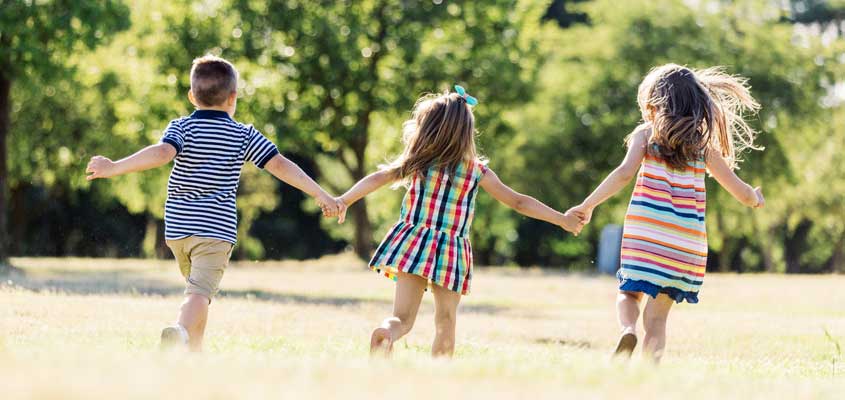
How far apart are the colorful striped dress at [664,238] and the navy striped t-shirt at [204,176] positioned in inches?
91.0

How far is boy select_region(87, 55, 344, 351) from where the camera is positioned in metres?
6.41

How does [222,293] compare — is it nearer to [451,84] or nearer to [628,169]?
[628,169]

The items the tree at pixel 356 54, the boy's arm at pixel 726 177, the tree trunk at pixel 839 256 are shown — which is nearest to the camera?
the boy's arm at pixel 726 177

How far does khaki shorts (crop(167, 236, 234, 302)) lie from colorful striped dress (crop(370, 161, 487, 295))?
913 millimetres

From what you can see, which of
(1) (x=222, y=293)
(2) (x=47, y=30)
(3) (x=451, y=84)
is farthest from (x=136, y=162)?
(3) (x=451, y=84)

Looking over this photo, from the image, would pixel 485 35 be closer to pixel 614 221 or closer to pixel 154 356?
pixel 614 221

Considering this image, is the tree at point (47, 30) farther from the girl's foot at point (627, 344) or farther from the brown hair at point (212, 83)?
the girl's foot at point (627, 344)

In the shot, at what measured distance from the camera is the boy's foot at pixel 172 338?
594 centimetres

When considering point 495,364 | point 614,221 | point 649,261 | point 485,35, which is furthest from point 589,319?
point 614,221

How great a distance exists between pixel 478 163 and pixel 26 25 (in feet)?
41.7

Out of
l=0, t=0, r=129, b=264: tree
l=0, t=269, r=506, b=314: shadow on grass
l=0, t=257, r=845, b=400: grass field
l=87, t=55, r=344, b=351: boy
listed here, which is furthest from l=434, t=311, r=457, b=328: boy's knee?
l=0, t=0, r=129, b=264: tree

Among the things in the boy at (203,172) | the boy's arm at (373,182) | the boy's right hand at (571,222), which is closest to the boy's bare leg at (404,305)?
the boy's arm at (373,182)

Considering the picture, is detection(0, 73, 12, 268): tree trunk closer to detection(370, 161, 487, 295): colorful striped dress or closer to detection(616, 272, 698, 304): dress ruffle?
detection(370, 161, 487, 295): colorful striped dress

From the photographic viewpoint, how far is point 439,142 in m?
6.79
